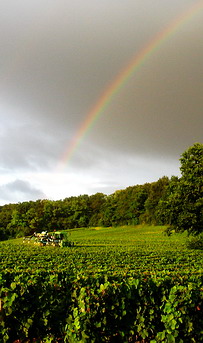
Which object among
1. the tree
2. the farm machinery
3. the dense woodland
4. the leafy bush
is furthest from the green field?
the dense woodland

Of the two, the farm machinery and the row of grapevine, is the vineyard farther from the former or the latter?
the farm machinery

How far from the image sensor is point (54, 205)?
15712cm

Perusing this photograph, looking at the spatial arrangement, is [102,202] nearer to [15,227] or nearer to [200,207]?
[15,227]

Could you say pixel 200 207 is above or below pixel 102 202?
below

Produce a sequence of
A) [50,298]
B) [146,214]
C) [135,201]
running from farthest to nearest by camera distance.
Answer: [135,201]
[146,214]
[50,298]

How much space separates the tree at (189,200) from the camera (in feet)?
122

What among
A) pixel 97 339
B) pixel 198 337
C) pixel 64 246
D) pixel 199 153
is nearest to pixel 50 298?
pixel 97 339

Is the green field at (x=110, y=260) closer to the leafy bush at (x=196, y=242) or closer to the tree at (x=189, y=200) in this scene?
the leafy bush at (x=196, y=242)

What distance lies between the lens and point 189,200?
38062 millimetres

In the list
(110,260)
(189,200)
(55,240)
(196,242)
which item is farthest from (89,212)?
(110,260)

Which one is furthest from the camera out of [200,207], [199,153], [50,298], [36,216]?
[36,216]

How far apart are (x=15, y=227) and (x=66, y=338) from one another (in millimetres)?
146952

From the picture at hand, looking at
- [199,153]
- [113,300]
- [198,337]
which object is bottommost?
[198,337]

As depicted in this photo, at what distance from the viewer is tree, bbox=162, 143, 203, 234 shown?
1464 inches
